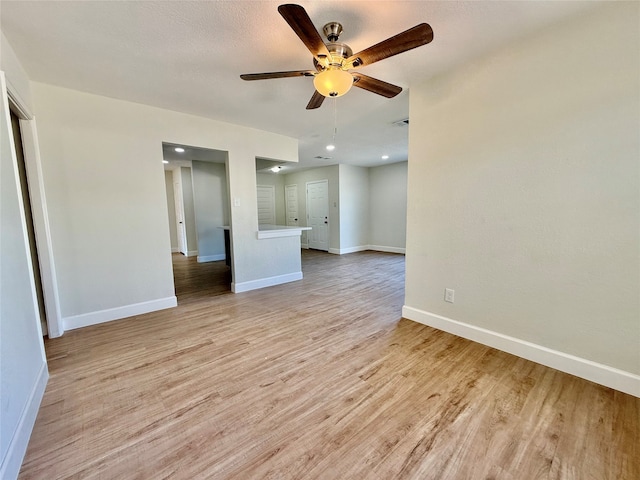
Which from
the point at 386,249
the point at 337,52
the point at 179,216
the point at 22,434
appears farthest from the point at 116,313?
the point at 386,249

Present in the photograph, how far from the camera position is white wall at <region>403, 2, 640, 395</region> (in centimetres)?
163

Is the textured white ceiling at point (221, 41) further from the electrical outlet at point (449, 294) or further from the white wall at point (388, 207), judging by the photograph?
the white wall at point (388, 207)

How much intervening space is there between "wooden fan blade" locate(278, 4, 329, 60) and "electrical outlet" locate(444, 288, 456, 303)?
7.12ft

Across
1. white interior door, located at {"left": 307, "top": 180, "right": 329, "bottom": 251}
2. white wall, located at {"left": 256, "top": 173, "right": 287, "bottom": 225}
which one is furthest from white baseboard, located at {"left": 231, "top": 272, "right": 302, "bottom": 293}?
white wall, located at {"left": 256, "top": 173, "right": 287, "bottom": 225}

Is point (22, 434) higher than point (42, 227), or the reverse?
point (42, 227)

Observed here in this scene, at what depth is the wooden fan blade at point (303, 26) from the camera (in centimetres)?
125

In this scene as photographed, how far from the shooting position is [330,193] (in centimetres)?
700

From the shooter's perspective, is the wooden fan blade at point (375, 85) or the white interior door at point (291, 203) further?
the white interior door at point (291, 203)

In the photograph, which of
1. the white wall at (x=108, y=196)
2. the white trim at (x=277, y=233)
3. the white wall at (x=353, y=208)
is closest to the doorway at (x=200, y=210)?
the white trim at (x=277, y=233)

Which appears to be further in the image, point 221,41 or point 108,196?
point 108,196

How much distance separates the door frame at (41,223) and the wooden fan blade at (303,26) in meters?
2.52

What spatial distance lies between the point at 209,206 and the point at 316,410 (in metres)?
5.74

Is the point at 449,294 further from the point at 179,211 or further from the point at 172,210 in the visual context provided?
the point at 172,210

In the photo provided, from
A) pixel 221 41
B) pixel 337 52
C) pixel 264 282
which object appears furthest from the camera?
pixel 264 282
